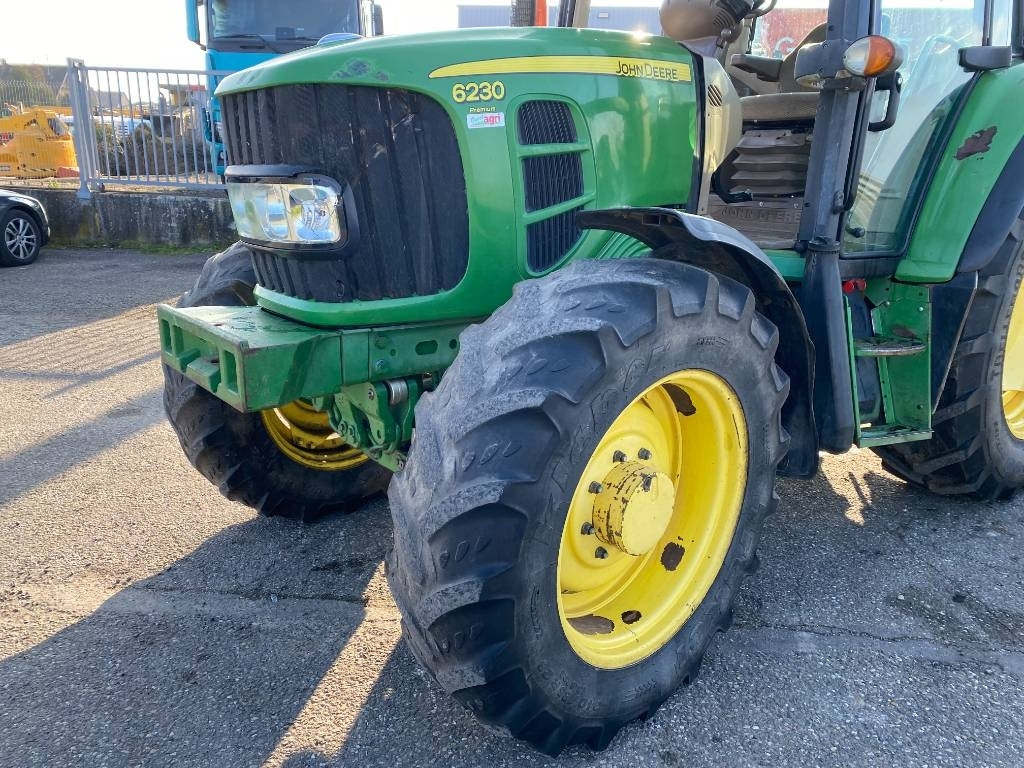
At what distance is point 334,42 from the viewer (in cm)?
251

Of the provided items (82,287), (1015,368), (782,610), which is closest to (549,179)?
(782,610)

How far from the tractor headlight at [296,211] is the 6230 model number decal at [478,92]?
1.37ft

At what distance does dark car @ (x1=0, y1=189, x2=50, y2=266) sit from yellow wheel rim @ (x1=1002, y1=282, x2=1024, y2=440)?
9.95 m

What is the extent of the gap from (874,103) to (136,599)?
10.3 feet

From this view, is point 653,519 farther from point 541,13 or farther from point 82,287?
point 82,287

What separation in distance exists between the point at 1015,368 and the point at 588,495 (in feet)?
7.68

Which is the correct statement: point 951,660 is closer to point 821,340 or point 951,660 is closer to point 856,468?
point 821,340

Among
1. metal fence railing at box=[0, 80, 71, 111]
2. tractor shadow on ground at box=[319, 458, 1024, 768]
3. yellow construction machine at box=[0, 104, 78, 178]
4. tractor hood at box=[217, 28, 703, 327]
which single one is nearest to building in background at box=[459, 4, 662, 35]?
tractor hood at box=[217, 28, 703, 327]

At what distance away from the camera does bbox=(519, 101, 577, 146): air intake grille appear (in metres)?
2.35

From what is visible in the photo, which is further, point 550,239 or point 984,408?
point 984,408

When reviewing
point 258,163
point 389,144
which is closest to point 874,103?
point 389,144

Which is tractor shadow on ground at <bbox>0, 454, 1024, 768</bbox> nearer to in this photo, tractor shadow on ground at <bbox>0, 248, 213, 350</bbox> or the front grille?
the front grille

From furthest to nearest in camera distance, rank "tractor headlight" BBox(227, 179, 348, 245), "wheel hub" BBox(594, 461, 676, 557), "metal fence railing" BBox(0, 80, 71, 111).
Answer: "metal fence railing" BBox(0, 80, 71, 111) < "tractor headlight" BBox(227, 179, 348, 245) < "wheel hub" BBox(594, 461, 676, 557)

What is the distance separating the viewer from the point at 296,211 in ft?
7.57
